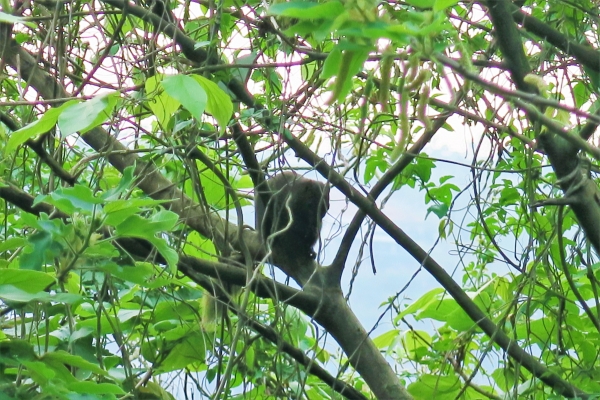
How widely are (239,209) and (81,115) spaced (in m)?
0.61

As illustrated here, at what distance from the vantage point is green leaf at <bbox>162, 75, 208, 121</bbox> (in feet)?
2.52

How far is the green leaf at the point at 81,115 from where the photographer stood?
77cm

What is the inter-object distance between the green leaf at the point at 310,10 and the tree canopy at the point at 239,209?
12.0 inches

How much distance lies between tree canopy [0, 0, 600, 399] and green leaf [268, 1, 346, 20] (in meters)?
0.31

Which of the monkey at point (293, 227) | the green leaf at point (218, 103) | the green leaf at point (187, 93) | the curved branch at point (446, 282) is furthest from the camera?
the monkey at point (293, 227)

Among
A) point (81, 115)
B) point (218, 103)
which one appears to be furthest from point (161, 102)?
point (81, 115)

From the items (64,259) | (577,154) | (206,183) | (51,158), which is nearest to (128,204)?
(64,259)

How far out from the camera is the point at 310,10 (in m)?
0.46

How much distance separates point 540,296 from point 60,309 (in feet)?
3.01

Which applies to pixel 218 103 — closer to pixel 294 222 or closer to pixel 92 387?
pixel 92 387

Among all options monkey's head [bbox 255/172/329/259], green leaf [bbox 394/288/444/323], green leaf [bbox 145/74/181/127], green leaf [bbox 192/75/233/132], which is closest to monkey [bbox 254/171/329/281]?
monkey's head [bbox 255/172/329/259]

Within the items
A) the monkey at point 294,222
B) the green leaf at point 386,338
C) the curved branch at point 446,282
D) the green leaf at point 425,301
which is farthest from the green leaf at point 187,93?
the green leaf at point 386,338

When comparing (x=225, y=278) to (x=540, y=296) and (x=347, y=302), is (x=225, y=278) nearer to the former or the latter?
(x=347, y=302)

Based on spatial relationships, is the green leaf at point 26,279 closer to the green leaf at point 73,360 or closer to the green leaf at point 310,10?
the green leaf at point 73,360
